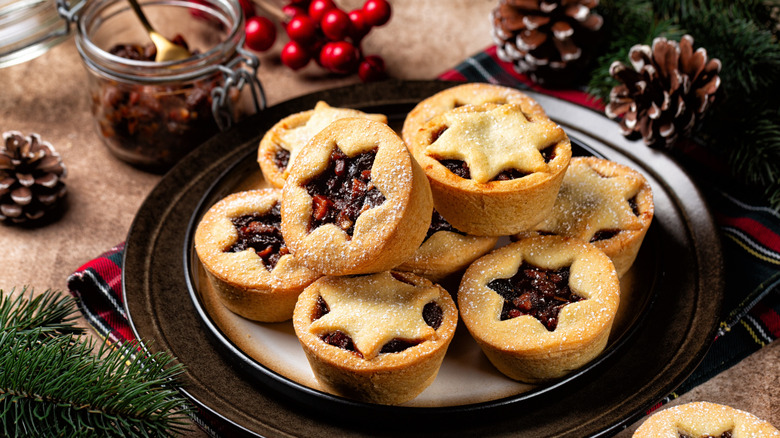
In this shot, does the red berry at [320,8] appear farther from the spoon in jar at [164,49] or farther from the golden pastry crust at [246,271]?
the golden pastry crust at [246,271]

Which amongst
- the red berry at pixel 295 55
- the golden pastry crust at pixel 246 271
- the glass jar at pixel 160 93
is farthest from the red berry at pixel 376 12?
the golden pastry crust at pixel 246 271

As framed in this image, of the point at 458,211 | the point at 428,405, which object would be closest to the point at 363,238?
the point at 458,211

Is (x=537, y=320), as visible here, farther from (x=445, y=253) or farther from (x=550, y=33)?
(x=550, y=33)

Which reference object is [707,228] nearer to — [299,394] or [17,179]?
[299,394]

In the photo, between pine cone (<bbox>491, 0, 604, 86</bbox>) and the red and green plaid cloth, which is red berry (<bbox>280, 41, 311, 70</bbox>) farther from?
the red and green plaid cloth

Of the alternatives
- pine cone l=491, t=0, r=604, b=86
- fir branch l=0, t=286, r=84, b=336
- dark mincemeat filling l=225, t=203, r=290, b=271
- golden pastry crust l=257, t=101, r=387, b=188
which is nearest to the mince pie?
dark mincemeat filling l=225, t=203, r=290, b=271

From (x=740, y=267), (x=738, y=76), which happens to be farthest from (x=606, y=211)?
(x=738, y=76)
